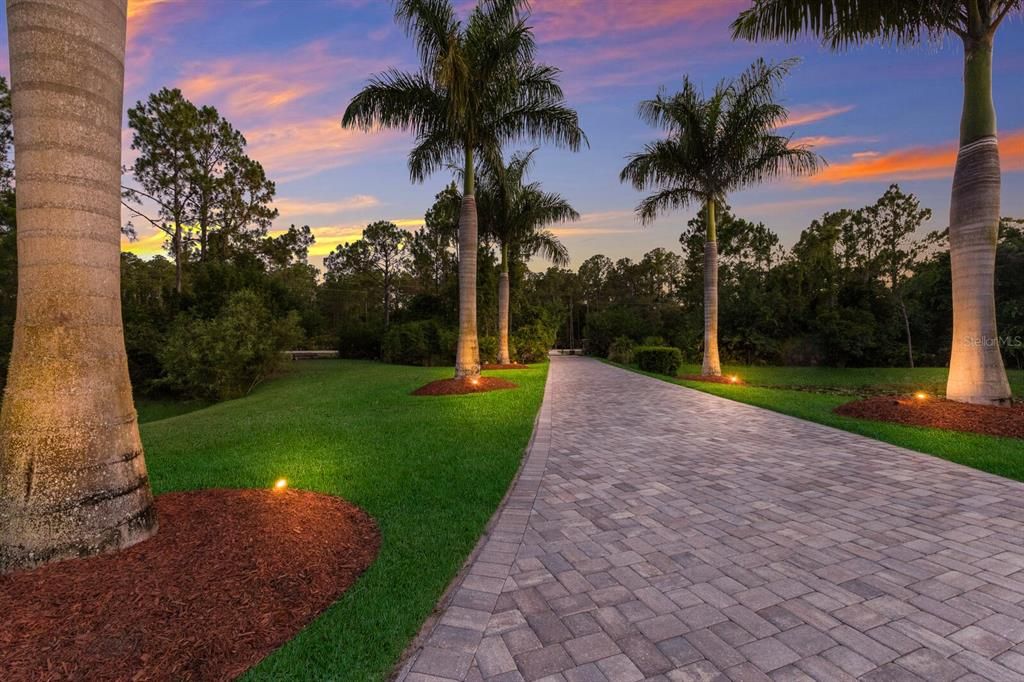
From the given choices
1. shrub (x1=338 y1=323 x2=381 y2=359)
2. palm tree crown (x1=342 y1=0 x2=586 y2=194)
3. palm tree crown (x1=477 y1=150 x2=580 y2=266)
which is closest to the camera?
palm tree crown (x1=342 y1=0 x2=586 y2=194)

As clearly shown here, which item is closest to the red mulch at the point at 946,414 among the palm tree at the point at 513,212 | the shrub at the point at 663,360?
the shrub at the point at 663,360

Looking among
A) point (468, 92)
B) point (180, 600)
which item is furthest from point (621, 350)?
point (180, 600)

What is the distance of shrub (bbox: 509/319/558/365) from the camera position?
27172 mm

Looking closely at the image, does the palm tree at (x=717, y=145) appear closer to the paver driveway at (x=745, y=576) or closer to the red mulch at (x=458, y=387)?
the red mulch at (x=458, y=387)

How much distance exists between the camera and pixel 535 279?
63000 mm

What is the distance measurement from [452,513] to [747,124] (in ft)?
51.3

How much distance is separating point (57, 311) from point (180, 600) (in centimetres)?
179

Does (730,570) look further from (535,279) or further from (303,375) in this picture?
(535,279)

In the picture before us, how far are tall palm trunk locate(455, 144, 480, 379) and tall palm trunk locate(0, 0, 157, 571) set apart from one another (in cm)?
936

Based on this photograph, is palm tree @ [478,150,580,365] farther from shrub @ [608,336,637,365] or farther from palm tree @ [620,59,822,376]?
shrub @ [608,336,637,365]

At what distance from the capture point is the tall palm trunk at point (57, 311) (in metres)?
2.51

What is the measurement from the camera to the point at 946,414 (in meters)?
7.35

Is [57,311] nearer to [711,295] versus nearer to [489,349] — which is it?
[711,295]

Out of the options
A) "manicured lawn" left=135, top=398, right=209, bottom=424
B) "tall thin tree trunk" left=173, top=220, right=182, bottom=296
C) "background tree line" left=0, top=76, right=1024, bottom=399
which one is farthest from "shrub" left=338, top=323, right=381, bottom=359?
"manicured lawn" left=135, top=398, right=209, bottom=424
